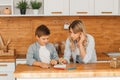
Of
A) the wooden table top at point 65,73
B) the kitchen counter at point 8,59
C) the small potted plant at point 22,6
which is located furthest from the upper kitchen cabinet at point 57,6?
the wooden table top at point 65,73

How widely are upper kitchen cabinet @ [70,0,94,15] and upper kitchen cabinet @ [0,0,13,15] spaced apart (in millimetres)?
1076

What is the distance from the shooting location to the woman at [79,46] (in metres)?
3.40

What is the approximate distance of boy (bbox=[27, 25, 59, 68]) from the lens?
11.1 feet

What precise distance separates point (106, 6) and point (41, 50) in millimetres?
1870

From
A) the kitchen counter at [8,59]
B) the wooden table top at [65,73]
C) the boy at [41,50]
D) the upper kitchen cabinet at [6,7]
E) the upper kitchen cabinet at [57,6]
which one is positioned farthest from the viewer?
the upper kitchen cabinet at [6,7]

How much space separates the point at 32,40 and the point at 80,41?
80.6 inches

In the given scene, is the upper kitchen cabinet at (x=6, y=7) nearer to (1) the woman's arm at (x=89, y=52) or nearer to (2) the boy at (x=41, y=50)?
(2) the boy at (x=41, y=50)

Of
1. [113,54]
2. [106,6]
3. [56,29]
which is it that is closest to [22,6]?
[56,29]

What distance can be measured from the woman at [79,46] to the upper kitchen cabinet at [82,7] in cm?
147

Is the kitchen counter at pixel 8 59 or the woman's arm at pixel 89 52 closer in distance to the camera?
the woman's arm at pixel 89 52

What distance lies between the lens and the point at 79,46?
11.3 feet

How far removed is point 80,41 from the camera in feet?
11.3

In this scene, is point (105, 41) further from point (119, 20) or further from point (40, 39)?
point (40, 39)

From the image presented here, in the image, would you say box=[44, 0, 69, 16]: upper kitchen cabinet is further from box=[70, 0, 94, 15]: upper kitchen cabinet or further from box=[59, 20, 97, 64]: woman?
box=[59, 20, 97, 64]: woman
